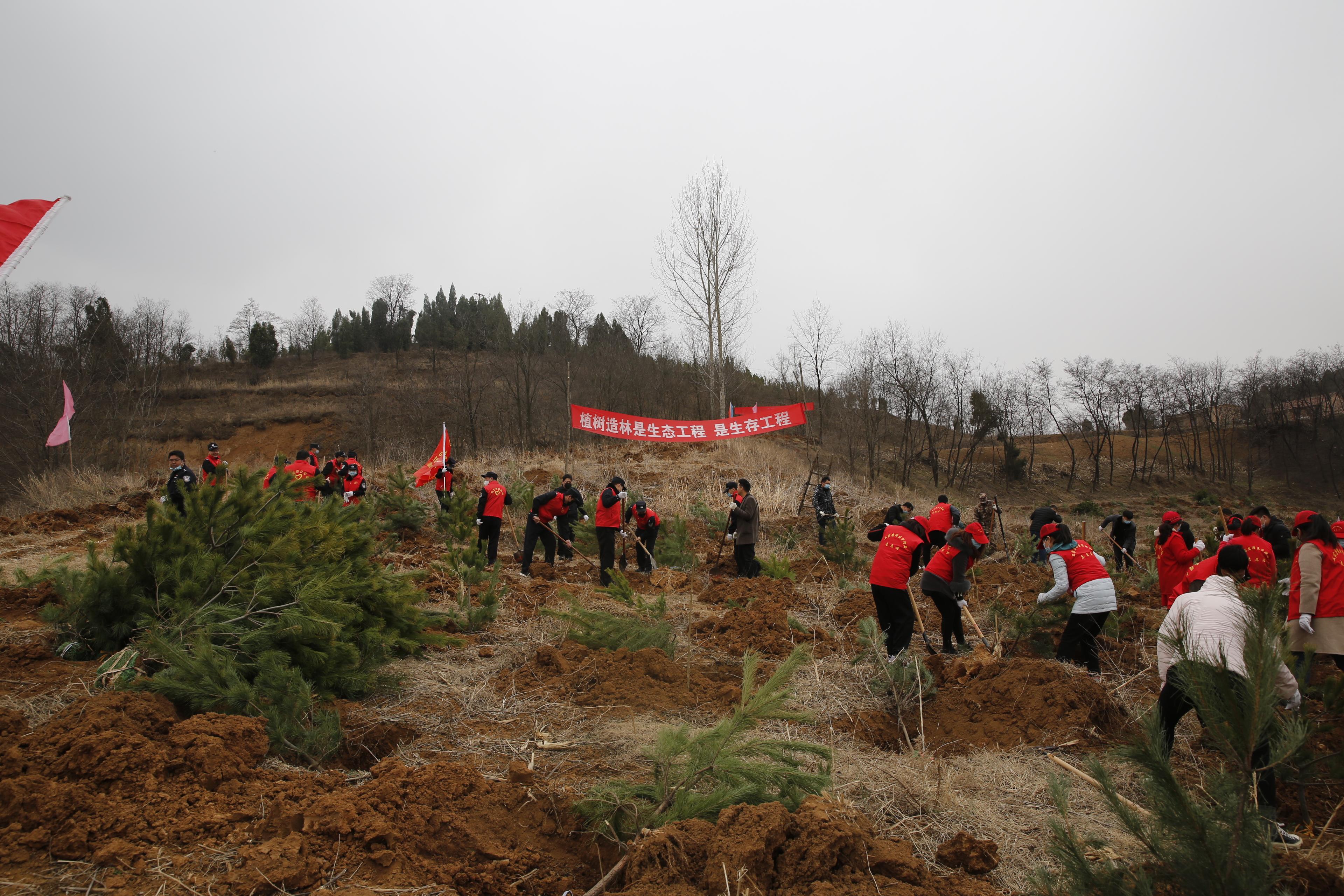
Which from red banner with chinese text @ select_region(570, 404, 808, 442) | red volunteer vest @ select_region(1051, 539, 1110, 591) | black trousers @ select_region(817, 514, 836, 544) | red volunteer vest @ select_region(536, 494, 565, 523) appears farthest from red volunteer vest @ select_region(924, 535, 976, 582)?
red banner with chinese text @ select_region(570, 404, 808, 442)

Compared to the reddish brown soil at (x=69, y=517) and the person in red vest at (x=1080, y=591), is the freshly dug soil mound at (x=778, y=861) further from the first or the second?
the reddish brown soil at (x=69, y=517)

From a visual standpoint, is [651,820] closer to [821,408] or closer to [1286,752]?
[1286,752]

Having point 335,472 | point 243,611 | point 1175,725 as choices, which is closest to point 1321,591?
point 1175,725

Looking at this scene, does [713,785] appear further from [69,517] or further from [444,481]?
[69,517]

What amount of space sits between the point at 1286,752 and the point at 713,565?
33.7ft

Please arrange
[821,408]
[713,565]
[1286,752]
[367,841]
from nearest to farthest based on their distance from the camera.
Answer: [1286,752] < [367,841] < [713,565] < [821,408]

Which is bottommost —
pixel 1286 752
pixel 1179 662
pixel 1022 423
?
pixel 1286 752

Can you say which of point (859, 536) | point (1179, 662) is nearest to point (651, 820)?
point (1179, 662)

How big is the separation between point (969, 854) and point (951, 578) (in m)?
4.48

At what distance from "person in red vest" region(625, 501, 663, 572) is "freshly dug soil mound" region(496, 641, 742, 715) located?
511 cm

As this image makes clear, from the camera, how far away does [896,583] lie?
6.38 m

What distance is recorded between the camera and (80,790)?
8.70 feet

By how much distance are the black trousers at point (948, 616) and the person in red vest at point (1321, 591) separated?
2630mm

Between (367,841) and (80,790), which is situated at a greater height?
(80,790)
